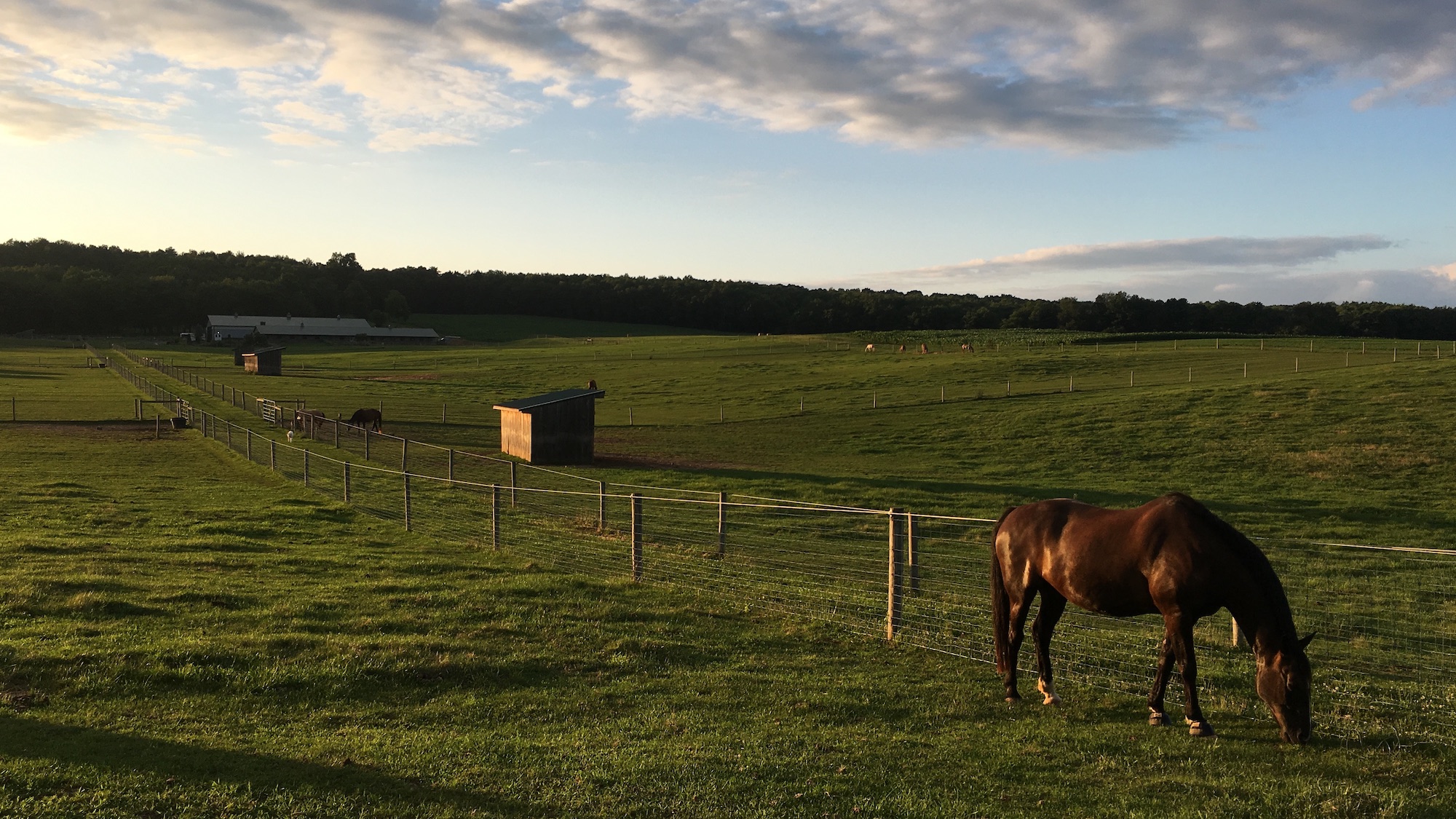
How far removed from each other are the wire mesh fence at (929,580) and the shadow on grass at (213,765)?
5042 millimetres

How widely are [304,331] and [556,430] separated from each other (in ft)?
344

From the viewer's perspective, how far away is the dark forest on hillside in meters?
123

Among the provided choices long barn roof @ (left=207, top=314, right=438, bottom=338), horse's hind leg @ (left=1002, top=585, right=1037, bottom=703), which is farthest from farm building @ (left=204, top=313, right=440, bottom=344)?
horse's hind leg @ (left=1002, top=585, right=1037, bottom=703)

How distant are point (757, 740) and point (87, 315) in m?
156

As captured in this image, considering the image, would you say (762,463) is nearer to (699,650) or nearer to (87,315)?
(699,650)

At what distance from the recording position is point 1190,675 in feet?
22.9

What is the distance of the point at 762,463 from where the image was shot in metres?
31.5

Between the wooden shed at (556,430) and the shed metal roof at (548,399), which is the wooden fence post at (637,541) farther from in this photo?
the shed metal roof at (548,399)

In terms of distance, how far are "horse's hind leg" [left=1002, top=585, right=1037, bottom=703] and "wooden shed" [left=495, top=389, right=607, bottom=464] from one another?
2479 centimetres

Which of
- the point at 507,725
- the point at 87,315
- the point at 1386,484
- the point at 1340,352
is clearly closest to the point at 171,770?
the point at 507,725

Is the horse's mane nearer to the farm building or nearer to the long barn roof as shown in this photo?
the farm building

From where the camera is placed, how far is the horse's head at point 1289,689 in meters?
6.71

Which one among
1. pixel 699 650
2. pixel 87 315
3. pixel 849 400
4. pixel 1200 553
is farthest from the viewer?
pixel 87 315

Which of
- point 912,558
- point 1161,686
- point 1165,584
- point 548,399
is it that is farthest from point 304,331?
point 1165,584
